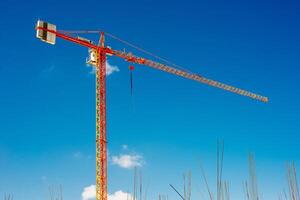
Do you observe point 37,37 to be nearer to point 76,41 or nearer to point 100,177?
point 76,41

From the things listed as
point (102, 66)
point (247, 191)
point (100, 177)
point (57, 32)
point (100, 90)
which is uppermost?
point (57, 32)

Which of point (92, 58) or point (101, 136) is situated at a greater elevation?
point (92, 58)

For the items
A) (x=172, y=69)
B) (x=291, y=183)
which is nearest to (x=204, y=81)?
(x=172, y=69)

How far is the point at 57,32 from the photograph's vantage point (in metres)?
52.8

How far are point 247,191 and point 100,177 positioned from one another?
101ft

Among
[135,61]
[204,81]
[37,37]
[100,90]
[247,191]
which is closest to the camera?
[247,191]

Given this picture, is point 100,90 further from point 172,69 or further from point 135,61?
point 172,69

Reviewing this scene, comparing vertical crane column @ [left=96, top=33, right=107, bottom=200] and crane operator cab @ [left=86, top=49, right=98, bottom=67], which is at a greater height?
crane operator cab @ [left=86, top=49, right=98, bottom=67]

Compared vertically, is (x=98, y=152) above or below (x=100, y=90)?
below

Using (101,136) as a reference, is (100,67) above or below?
above

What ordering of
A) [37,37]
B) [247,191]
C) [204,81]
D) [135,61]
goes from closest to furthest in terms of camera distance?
[247,191]
[37,37]
[135,61]
[204,81]

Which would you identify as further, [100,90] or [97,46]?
[97,46]

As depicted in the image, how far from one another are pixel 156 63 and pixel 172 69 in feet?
8.34

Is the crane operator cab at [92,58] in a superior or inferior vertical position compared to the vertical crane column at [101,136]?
superior
